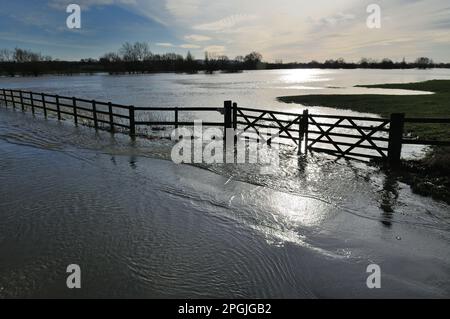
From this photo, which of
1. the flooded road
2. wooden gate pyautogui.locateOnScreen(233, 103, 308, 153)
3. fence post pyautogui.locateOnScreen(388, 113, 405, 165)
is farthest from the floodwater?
wooden gate pyautogui.locateOnScreen(233, 103, 308, 153)

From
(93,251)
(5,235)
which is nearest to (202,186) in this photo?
(93,251)

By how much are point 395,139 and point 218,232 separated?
681 centimetres

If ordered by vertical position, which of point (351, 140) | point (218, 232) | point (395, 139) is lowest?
point (218, 232)

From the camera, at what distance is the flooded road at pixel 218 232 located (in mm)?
4508

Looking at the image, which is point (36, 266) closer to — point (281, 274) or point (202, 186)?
point (281, 274)

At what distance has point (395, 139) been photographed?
9805mm

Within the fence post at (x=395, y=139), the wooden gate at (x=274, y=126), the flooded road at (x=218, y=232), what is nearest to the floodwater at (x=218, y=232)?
the flooded road at (x=218, y=232)

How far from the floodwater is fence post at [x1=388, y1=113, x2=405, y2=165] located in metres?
0.78

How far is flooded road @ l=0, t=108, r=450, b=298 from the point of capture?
14.8 feet

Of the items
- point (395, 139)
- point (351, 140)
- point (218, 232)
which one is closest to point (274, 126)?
point (351, 140)

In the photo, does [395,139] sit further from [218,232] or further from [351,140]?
[218,232]

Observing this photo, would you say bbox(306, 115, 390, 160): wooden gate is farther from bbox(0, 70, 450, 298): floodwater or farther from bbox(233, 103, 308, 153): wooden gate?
bbox(0, 70, 450, 298): floodwater

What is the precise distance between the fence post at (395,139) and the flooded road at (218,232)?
0.77 metres
